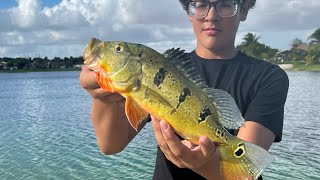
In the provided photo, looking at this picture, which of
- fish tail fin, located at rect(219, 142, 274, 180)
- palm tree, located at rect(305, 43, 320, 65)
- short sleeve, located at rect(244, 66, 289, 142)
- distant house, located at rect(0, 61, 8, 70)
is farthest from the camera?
distant house, located at rect(0, 61, 8, 70)

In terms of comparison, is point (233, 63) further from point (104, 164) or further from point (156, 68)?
point (104, 164)

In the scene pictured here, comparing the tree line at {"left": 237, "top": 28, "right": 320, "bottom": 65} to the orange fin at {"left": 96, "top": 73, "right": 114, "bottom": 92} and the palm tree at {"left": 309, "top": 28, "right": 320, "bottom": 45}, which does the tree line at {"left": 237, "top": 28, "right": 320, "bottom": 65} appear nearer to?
the palm tree at {"left": 309, "top": 28, "right": 320, "bottom": 45}

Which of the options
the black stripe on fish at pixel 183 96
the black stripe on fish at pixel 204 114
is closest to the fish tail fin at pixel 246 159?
the black stripe on fish at pixel 204 114

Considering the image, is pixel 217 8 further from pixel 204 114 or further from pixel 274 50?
pixel 274 50

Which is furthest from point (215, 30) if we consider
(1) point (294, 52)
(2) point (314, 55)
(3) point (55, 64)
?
(3) point (55, 64)

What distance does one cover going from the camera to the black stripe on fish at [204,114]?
2.92m

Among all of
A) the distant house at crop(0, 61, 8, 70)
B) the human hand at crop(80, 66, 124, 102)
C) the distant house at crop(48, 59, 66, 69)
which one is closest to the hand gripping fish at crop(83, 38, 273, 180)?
the human hand at crop(80, 66, 124, 102)

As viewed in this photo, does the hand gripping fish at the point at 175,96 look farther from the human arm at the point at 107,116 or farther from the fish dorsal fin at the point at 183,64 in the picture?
the human arm at the point at 107,116

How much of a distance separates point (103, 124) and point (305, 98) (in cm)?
3063

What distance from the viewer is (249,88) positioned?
13.0 ft

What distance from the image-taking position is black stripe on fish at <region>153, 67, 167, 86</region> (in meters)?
2.88

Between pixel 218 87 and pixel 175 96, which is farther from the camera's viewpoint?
pixel 218 87

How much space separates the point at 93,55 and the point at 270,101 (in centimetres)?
176

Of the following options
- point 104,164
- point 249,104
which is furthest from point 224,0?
point 104,164
